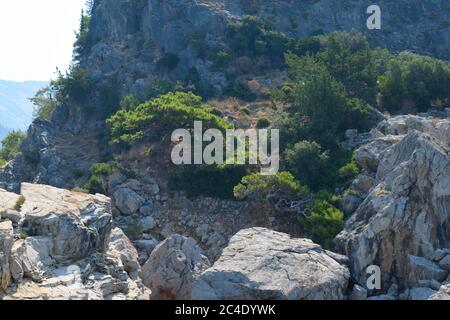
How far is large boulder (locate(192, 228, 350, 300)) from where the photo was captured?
73.2 ft

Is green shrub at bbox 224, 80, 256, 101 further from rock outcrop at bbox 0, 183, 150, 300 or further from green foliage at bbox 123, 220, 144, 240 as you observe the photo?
rock outcrop at bbox 0, 183, 150, 300

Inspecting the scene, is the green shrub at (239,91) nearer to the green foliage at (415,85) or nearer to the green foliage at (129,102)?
the green foliage at (129,102)

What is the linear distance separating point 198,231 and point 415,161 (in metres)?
11.1

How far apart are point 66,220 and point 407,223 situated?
12847 mm

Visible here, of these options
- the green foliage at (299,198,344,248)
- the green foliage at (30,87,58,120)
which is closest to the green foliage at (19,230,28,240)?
the green foliage at (299,198,344,248)

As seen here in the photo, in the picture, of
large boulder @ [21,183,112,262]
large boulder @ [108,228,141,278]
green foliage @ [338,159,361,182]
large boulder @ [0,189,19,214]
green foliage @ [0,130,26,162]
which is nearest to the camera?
large boulder @ [21,183,112,262]

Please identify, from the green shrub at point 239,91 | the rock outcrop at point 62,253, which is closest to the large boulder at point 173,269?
the rock outcrop at point 62,253

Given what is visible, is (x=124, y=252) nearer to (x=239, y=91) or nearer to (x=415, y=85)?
(x=415, y=85)

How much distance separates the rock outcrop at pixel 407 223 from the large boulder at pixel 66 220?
9.74 m

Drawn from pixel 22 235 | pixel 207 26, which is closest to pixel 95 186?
pixel 22 235

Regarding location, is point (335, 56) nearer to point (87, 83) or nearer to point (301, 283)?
point (87, 83)

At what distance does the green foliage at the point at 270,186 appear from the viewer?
32.6m

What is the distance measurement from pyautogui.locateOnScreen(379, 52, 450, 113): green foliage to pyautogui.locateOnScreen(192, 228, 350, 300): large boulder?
19515 mm
